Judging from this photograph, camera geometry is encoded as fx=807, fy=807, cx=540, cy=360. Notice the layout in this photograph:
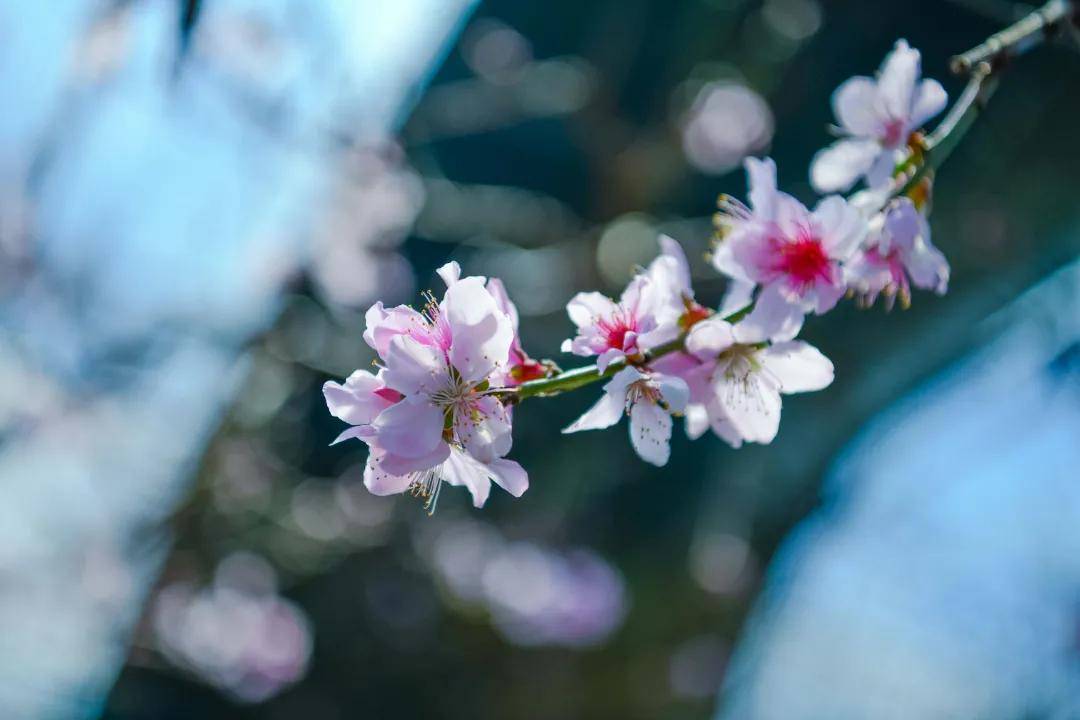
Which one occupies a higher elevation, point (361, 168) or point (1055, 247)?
point (1055, 247)

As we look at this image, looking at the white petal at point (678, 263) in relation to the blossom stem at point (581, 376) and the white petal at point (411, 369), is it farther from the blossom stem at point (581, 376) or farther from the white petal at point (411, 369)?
the white petal at point (411, 369)

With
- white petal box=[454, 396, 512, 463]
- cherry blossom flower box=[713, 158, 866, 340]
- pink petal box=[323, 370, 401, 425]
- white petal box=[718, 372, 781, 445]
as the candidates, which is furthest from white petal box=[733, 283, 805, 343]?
pink petal box=[323, 370, 401, 425]

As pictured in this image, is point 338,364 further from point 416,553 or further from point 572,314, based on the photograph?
point 572,314

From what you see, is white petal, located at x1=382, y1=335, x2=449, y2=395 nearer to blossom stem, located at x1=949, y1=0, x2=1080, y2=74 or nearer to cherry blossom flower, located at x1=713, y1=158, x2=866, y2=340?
cherry blossom flower, located at x1=713, y1=158, x2=866, y2=340

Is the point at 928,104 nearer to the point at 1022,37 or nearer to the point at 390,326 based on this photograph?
the point at 1022,37

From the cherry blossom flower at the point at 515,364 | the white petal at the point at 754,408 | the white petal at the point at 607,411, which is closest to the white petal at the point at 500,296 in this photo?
the cherry blossom flower at the point at 515,364

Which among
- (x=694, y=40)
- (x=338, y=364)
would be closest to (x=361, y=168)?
(x=338, y=364)
